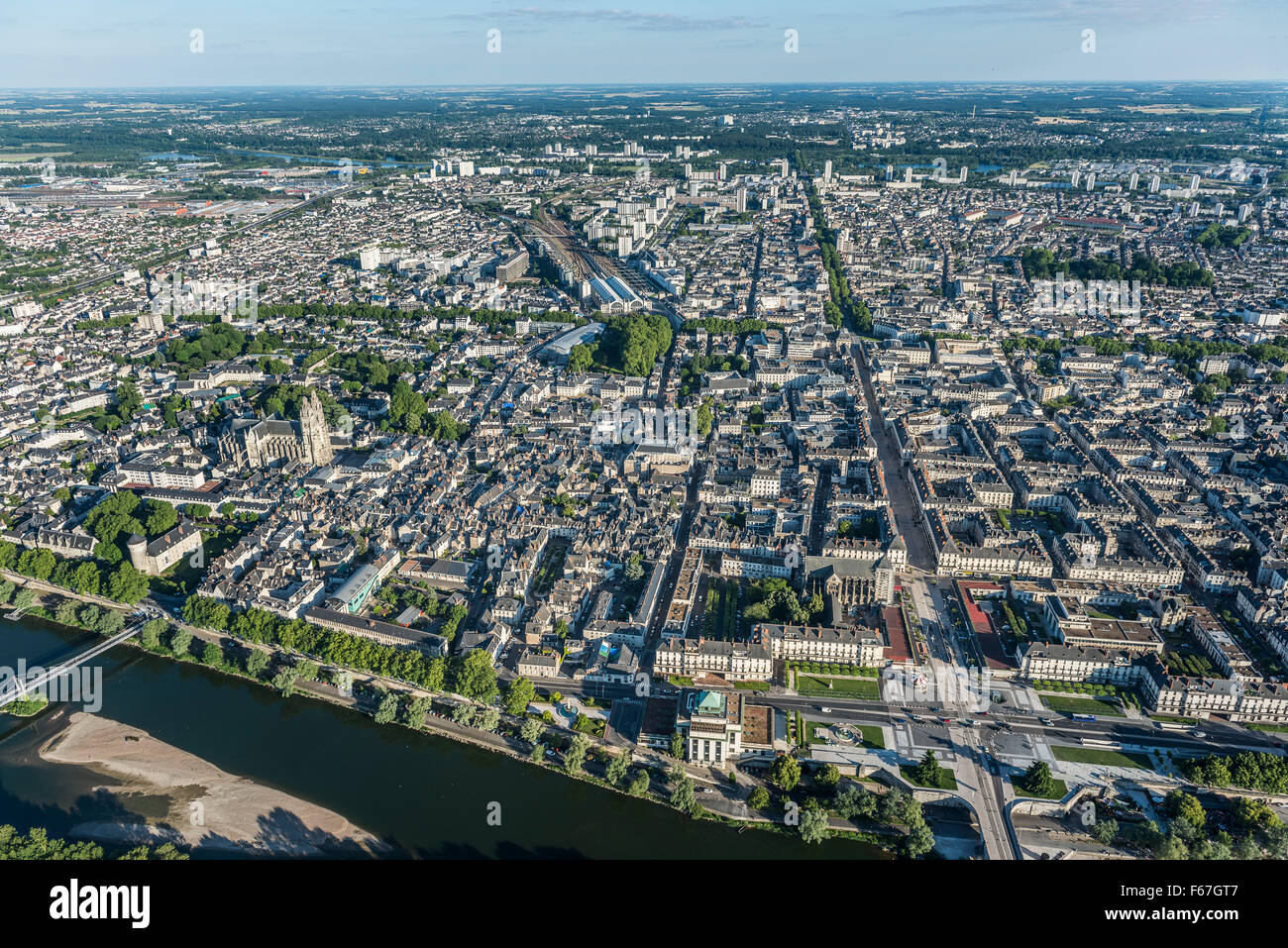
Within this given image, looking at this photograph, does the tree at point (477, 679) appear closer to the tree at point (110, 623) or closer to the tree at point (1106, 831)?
the tree at point (110, 623)

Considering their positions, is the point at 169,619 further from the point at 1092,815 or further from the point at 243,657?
the point at 1092,815

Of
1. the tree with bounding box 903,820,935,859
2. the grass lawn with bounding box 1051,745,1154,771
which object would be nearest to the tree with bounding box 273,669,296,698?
the tree with bounding box 903,820,935,859

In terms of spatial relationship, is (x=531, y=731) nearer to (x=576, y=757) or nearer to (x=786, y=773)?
(x=576, y=757)

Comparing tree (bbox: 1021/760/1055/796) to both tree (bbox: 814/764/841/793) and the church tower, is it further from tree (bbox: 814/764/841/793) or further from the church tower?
the church tower

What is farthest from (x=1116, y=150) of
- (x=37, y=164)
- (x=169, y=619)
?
(x=37, y=164)

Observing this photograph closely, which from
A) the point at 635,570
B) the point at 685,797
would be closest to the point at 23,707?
the point at 635,570

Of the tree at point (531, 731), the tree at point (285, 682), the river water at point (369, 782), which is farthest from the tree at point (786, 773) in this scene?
the tree at point (285, 682)

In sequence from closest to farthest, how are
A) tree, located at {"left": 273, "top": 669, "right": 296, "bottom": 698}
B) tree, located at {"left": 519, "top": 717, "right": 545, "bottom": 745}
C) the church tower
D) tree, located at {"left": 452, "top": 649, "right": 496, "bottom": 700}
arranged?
1. tree, located at {"left": 519, "top": 717, "right": 545, "bottom": 745}
2. tree, located at {"left": 452, "top": 649, "right": 496, "bottom": 700}
3. tree, located at {"left": 273, "top": 669, "right": 296, "bottom": 698}
4. the church tower
